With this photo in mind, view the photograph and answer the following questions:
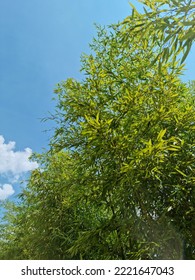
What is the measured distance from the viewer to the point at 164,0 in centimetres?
332

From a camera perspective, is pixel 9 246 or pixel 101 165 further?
pixel 9 246

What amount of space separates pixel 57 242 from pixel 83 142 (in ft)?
6.77

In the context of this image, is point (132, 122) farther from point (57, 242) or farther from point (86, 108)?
point (57, 242)

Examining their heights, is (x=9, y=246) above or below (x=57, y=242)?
above

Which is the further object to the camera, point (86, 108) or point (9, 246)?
point (9, 246)

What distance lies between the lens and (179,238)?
15.7 feet
